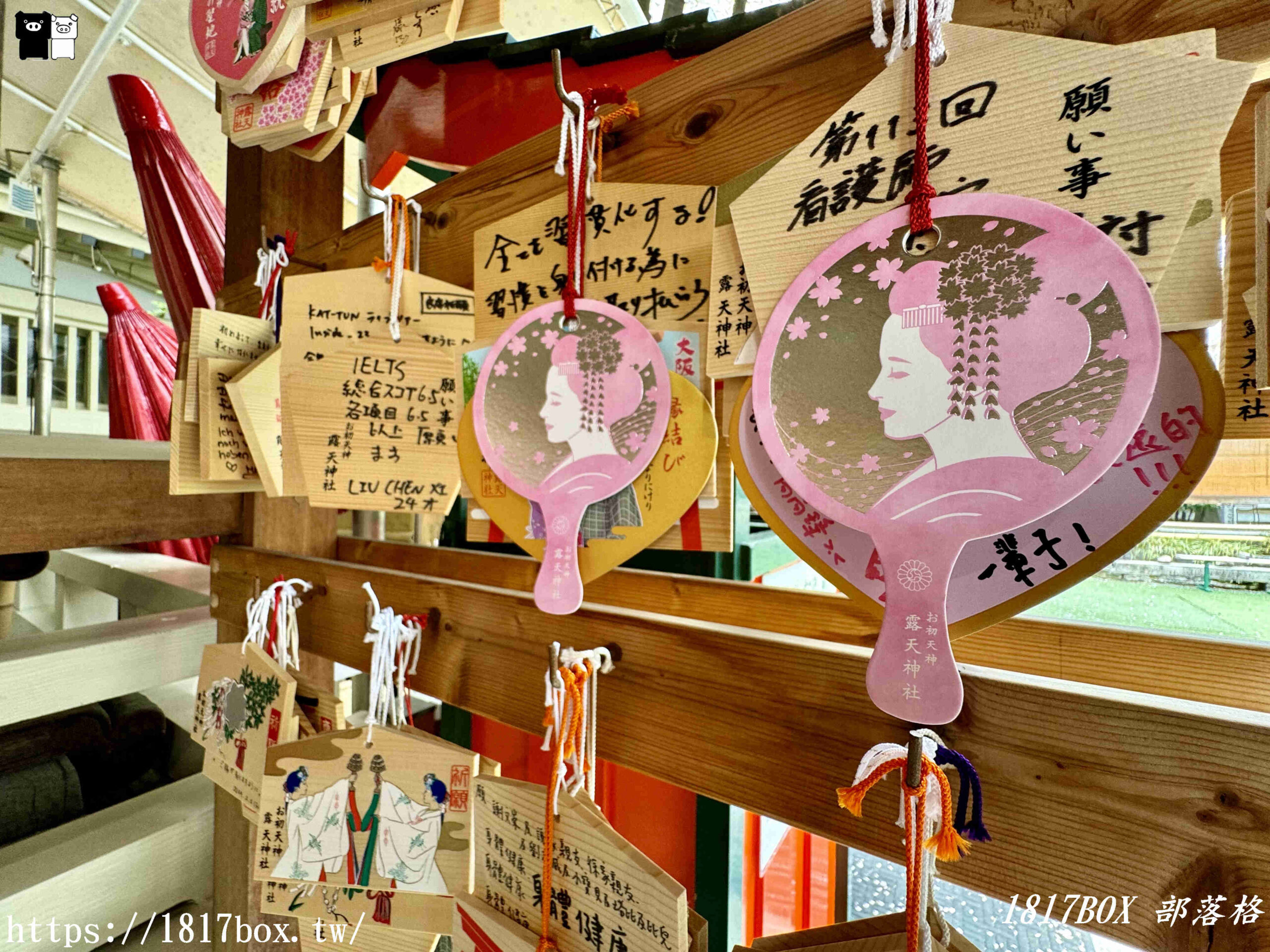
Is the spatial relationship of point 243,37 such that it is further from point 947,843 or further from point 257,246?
point 947,843

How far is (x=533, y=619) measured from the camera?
22.5 inches

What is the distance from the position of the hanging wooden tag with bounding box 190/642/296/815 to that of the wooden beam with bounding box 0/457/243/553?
1.13 feet

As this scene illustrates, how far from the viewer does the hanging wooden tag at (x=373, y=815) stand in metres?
0.57

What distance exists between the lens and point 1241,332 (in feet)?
1.01

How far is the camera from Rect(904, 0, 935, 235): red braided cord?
320 mm

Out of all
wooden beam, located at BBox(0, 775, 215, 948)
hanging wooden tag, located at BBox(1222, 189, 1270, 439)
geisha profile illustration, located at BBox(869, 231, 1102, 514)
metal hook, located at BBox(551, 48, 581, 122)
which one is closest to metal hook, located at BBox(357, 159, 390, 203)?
metal hook, located at BBox(551, 48, 581, 122)

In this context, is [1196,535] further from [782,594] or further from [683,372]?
[683,372]

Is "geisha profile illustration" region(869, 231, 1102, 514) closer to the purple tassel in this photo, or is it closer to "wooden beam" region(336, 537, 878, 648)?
the purple tassel

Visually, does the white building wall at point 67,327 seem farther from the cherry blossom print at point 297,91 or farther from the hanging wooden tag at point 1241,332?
the hanging wooden tag at point 1241,332

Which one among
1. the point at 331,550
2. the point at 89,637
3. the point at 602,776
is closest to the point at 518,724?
the point at 331,550

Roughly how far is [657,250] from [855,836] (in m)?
0.45

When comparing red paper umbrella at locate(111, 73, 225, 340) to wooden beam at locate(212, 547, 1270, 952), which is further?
red paper umbrella at locate(111, 73, 225, 340)

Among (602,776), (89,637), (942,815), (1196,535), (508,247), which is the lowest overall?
(602,776)

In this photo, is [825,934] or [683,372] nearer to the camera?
[825,934]
